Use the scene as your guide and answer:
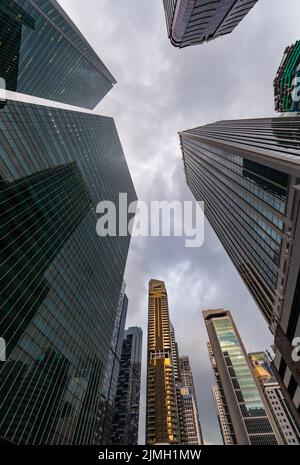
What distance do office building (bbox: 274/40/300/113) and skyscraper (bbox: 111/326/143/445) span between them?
179182mm

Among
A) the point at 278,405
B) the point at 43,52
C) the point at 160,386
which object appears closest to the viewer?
the point at 43,52

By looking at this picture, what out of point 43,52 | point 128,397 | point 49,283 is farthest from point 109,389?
→ point 43,52

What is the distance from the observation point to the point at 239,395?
118 meters

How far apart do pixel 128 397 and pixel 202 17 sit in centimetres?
19024

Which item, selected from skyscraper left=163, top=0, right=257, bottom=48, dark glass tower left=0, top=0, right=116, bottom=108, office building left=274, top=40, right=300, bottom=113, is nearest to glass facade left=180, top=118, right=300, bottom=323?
skyscraper left=163, top=0, right=257, bottom=48

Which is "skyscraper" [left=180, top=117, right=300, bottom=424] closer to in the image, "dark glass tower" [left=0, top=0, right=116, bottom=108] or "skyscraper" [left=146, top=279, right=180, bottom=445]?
"dark glass tower" [left=0, top=0, right=116, bottom=108]

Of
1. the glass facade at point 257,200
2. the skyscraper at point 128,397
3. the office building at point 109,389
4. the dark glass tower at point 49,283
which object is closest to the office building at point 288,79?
the glass facade at point 257,200

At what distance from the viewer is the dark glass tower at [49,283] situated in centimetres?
3073

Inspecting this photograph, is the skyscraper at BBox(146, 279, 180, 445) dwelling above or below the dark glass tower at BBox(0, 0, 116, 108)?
below

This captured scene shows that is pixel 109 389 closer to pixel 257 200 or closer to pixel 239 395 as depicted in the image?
pixel 239 395

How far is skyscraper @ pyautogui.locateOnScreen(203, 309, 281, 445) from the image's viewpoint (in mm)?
106688

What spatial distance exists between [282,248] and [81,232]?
138ft
